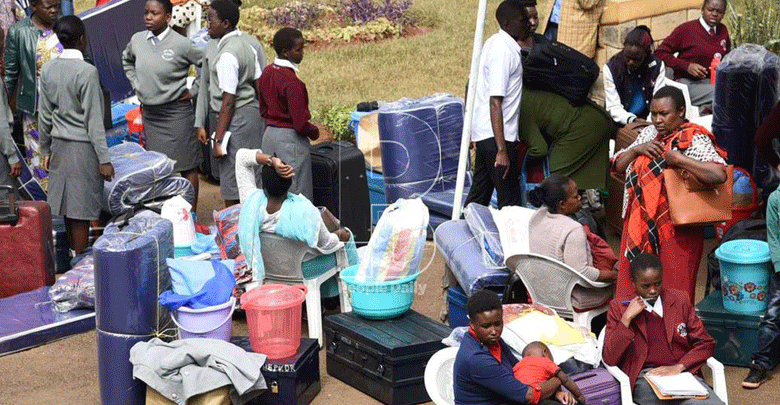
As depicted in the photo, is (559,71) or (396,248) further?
(559,71)

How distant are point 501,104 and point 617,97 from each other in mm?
1517

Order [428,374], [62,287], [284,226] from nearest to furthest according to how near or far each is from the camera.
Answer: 1. [428,374]
2. [284,226]
3. [62,287]

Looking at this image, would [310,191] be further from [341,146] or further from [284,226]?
[284,226]

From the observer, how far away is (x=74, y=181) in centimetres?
946

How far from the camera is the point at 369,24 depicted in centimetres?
1664

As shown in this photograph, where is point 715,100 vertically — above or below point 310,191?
above

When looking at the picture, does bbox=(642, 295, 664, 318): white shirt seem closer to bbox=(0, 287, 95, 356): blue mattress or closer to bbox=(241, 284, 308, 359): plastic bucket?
bbox=(241, 284, 308, 359): plastic bucket

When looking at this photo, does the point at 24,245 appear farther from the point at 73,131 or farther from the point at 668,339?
the point at 668,339

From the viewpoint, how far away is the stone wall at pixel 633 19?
1126cm

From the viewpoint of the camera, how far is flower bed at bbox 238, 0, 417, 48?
16.5m

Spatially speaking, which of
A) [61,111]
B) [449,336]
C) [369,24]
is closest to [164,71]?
[61,111]

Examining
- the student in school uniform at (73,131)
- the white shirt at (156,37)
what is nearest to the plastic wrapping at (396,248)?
the student in school uniform at (73,131)

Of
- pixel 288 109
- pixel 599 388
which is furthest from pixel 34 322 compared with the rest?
pixel 599 388

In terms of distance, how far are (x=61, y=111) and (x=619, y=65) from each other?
159 inches
